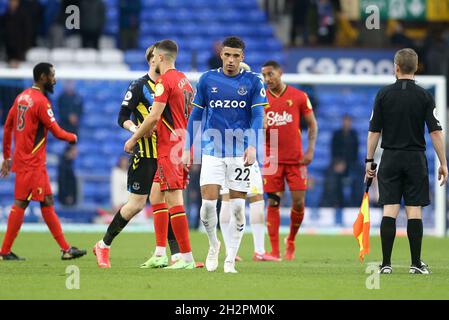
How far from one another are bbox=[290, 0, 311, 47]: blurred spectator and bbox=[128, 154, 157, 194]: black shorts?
44.2 feet

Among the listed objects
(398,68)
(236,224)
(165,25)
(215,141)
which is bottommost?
(236,224)

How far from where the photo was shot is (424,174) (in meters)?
10.8

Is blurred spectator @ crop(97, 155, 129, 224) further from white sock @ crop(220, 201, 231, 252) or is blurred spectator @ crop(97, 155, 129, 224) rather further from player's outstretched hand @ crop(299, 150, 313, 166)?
white sock @ crop(220, 201, 231, 252)

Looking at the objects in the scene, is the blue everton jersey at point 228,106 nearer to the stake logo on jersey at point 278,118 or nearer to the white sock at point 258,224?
the white sock at point 258,224

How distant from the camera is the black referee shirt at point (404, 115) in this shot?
1084 centimetres

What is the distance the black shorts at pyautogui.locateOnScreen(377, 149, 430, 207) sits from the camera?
10.8 m

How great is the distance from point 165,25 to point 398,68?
16.7 meters

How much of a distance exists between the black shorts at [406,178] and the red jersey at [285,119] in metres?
3.20

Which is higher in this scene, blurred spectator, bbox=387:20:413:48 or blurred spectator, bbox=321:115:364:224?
blurred spectator, bbox=387:20:413:48

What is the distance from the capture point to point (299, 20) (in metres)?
25.0

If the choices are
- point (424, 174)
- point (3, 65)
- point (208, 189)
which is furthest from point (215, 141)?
point (3, 65)

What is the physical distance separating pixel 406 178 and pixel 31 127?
4.79m

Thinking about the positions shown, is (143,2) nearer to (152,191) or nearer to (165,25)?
(165,25)

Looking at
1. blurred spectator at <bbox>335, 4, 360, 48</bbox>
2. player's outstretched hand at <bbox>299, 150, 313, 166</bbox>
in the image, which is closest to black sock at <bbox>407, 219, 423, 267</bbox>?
player's outstretched hand at <bbox>299, 150, 313, 166</bbox>
